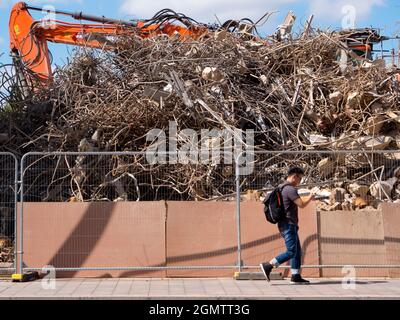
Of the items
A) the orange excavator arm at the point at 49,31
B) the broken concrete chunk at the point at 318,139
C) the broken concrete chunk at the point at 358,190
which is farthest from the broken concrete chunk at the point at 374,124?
the orange excavator arm at the point at 49,31

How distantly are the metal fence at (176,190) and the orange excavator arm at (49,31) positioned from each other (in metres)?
5.79

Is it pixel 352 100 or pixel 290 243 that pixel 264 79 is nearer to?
pixel 352 100

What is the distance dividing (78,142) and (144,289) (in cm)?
484

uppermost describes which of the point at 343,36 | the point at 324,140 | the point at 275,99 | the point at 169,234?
the point at 343,36

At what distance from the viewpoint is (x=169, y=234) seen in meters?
11.3

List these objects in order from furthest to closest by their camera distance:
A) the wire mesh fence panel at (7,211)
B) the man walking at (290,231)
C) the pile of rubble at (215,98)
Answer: the pile of rubble at (215,98), the wire mesh fence panel at (7,211), the man walking at (290,231)

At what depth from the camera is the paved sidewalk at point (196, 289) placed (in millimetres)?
9289

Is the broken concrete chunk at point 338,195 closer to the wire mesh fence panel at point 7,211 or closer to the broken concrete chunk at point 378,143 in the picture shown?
the broken concrete chunk at point 378,143

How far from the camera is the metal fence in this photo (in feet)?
36.9

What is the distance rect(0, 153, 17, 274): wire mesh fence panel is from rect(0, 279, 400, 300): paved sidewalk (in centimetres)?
72

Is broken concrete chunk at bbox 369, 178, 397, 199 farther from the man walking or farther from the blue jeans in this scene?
the blue jeans

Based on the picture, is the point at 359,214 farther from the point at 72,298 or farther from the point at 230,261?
the point at 72,298

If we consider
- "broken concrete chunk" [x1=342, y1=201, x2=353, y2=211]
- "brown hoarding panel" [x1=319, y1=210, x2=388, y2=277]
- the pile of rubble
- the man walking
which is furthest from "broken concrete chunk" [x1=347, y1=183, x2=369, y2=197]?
the man walking

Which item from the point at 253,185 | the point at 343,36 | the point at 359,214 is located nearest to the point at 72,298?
the point at 253,185
